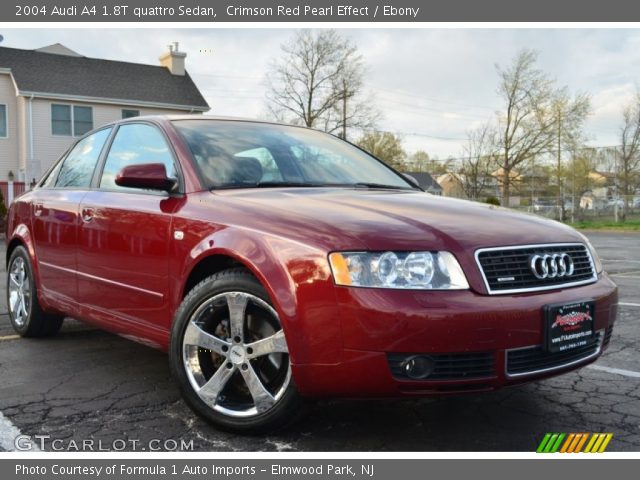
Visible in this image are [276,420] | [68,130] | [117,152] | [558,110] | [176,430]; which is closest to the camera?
[276,420]

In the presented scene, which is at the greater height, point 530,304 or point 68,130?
point 68,130

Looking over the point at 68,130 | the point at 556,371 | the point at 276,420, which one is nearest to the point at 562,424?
the point at 556,371

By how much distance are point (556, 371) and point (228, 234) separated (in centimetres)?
160

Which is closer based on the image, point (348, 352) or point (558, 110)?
point (348, 352)

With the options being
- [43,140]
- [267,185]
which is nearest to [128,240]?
[267,185]

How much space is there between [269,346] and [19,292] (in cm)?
325

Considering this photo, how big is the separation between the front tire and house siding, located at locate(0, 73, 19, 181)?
27.7 meters

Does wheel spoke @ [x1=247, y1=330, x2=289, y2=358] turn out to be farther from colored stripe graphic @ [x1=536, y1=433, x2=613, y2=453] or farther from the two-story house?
the two-story house

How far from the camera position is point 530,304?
287 cm

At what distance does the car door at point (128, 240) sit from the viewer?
3707mm

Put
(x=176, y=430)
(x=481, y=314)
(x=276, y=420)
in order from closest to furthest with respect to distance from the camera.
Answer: (x=481, y=314) < (x=276, y=420) < (x=176, y=430)

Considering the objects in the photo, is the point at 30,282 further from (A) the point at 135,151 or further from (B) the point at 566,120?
(B) the point at 566,120

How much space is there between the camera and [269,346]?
302cm

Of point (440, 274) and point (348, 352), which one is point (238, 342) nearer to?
point (348, 352)
